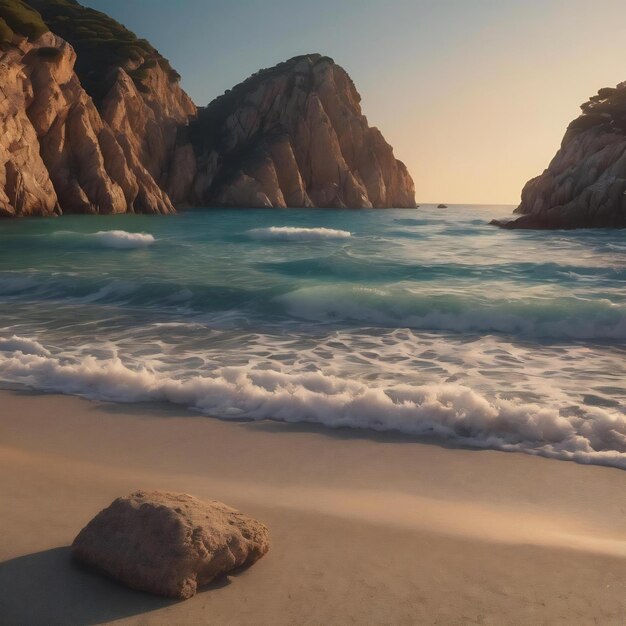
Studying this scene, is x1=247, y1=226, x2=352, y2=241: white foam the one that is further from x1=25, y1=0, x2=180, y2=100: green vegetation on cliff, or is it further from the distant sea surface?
x1=25, y1=0, x2=180, y2=100: green vegetation on cliff

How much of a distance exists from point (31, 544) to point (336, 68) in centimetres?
11217

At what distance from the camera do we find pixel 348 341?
876cm

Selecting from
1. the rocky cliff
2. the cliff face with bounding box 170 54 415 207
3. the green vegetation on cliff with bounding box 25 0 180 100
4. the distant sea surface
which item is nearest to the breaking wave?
the distant sea surface

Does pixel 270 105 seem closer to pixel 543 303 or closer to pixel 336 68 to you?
pixel 336 68

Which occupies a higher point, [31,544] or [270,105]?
[270,105]

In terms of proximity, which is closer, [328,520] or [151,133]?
[328,520]

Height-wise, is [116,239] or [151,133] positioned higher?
[151,133]

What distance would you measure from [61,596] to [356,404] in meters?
3.31

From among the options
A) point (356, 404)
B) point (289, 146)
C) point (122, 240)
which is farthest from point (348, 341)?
point (289, 146)

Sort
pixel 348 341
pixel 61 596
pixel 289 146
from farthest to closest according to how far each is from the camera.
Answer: pixel 289 146
pixel 348 341
pixel 61 596

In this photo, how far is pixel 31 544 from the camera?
273 cm

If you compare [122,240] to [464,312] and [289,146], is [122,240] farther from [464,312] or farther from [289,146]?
[289,146]

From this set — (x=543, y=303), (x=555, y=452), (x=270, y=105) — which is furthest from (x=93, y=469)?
(x=270, y=105)

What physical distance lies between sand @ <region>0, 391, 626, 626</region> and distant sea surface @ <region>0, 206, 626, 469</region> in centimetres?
51
